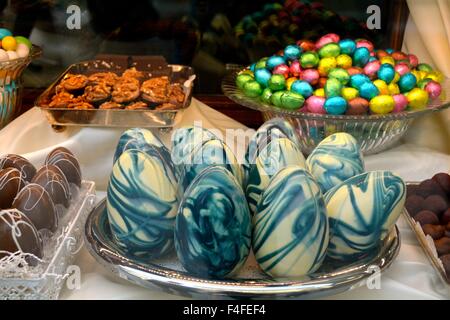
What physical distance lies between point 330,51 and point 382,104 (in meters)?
0.12

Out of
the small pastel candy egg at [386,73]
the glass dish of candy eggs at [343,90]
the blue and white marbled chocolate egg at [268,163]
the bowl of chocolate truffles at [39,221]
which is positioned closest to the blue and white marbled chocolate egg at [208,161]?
the blue and white marbled chocolate egg at [268,163]

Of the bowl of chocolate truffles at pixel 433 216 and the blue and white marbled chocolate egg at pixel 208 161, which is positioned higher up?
the blue and white marbled chocolate egg at pixel 208 161

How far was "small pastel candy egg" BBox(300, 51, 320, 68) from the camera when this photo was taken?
856 mm

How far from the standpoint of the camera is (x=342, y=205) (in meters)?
0.53

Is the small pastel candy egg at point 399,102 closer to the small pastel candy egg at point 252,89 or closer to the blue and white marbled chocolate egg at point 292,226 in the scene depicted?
the small pastel candy egg at point 252,89

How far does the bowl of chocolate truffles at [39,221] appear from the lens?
0.52 m

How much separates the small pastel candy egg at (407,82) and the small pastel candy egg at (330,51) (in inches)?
3.8

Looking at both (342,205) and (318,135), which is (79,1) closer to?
(318,135)

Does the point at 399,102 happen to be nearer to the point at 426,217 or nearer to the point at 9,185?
the point at 426,217

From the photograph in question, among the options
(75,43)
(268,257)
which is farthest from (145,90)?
(268,257)

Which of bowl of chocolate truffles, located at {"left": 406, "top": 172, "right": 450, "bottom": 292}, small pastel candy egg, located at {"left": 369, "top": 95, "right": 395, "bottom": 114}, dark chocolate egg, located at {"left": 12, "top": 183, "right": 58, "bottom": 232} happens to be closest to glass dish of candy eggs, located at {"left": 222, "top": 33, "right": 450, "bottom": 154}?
small pastel candy egg, located at {"left": 369, "top": 95, "right": 395, "bottom": 114}

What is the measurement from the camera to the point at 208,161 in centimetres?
58

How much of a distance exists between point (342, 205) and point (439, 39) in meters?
0.46

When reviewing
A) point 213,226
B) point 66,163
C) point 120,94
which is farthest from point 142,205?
point 120,94
